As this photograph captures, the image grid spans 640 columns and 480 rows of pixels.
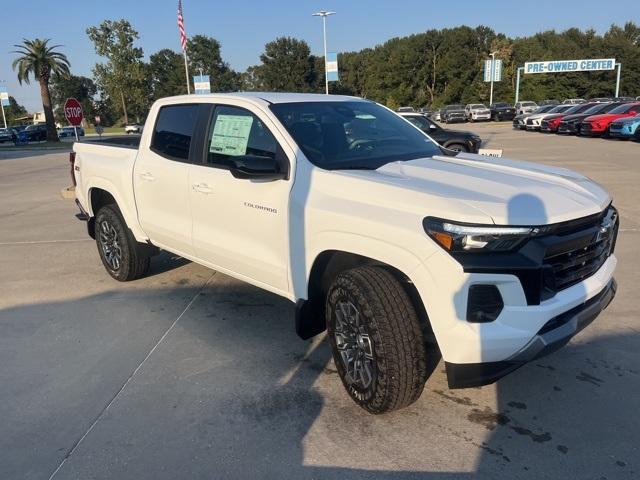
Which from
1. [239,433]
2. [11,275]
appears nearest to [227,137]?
[239,433]

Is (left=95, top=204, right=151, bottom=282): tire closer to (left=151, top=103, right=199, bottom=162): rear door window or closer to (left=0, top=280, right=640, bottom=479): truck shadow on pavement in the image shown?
(left=151, top=103, right=199, bottom=162): rear door window

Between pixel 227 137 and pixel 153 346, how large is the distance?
168 cm

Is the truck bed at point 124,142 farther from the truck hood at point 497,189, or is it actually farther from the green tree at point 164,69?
the green tree at point 164,69

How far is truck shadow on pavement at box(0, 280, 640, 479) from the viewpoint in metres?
2.75

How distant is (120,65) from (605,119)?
6104 centimetres

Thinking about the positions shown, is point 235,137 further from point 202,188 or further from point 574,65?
point 574,65

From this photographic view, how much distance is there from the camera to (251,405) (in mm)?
3307

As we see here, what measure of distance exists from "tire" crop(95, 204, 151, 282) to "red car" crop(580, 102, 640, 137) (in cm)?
2469

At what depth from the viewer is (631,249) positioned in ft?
20.9

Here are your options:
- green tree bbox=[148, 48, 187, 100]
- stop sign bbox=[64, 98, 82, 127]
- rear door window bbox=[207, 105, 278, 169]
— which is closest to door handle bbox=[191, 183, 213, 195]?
rear door window bbox=[207, 105, 278, 169]

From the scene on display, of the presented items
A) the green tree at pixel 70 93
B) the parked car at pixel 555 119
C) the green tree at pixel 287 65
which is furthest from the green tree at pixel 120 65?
the parked car at pixel 555 119

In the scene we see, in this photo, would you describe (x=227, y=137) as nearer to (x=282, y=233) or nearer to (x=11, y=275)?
(x=282, y=233)

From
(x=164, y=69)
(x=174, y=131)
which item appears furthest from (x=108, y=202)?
(x=164, y=69)

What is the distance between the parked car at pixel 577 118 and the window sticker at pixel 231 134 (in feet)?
89.3
